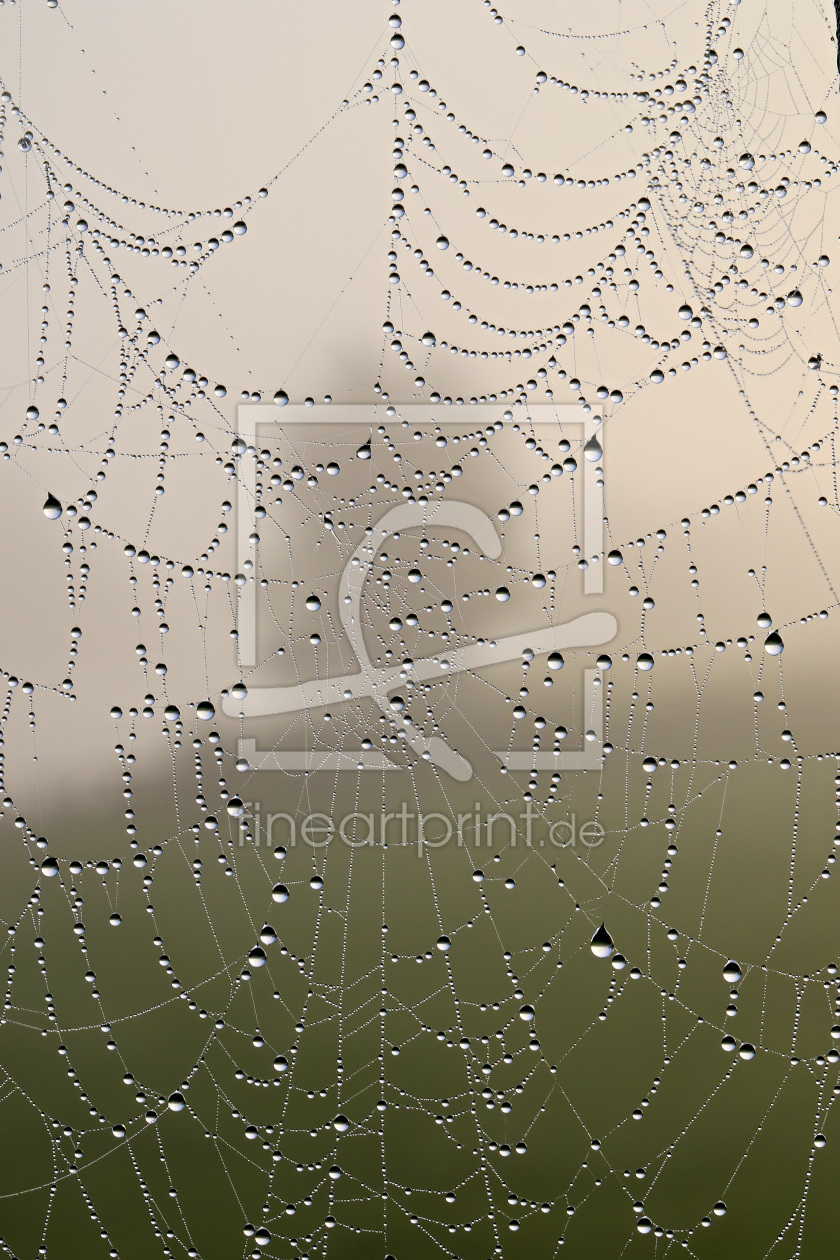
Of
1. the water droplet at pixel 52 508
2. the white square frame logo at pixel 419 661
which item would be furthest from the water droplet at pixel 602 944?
the water droplet at pixel 52 508

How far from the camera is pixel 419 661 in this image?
155 centimetres

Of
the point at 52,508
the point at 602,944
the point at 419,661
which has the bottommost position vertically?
the point at 602,944

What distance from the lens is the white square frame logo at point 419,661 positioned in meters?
1.49

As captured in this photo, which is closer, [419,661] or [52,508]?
[52,508]

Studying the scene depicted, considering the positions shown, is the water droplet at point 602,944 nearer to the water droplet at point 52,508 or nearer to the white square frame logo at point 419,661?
the white square frame logo at point 419,661

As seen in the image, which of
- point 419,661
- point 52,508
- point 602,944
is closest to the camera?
point 602,944

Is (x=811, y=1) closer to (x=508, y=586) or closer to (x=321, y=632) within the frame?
(x=508, y=586)

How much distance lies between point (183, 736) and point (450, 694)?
50 cm

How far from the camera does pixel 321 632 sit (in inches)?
60.7

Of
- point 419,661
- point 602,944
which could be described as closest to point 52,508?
point 419,661

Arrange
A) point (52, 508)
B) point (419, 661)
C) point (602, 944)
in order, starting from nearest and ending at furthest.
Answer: point (602, 944), point (52, 508), point (419, 661)

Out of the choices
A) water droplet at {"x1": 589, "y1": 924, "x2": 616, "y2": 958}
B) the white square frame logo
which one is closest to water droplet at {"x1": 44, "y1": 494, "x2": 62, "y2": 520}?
the white square frame logo

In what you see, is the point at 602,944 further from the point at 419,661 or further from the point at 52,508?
the point at 52,508

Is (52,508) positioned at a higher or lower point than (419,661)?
higher
